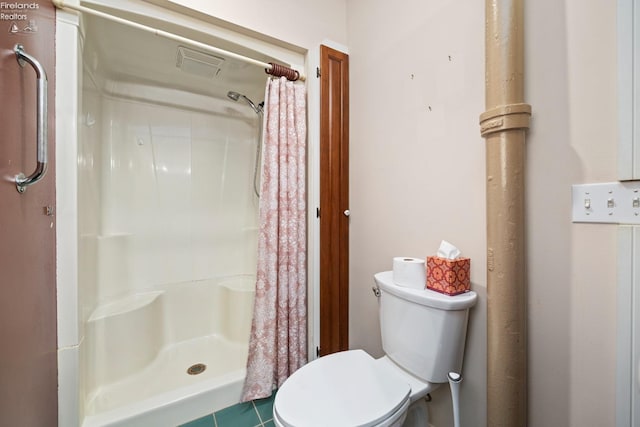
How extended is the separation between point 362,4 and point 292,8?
15.6 inches

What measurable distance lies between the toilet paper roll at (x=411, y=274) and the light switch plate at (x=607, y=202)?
45 cm

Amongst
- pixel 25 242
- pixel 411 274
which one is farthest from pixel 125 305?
pixel 411 274

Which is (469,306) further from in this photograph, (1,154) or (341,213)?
(1,154)

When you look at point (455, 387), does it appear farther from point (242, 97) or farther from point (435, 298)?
point (242, 97)

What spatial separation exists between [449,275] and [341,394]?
1.76ft

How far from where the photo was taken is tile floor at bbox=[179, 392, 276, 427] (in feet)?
3.88

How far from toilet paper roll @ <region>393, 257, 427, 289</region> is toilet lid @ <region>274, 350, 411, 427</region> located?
33 cm

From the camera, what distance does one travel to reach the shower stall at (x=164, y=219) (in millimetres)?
1230

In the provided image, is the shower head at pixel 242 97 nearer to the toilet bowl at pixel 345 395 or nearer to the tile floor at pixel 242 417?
the toilet bowl at pixel 345 395

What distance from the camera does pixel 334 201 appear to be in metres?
1.45

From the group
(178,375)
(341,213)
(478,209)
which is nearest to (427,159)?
(478,209)

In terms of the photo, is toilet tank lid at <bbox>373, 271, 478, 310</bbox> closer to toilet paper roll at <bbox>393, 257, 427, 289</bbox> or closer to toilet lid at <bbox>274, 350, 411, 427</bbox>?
toilet paper roll at <bbox>393, 257, 427, 289</bbox>

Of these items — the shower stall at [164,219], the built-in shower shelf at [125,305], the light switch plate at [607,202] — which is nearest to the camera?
the light switch plate at [607,202]

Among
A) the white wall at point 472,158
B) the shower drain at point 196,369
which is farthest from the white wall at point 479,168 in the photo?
the shower drain at point 196,369
